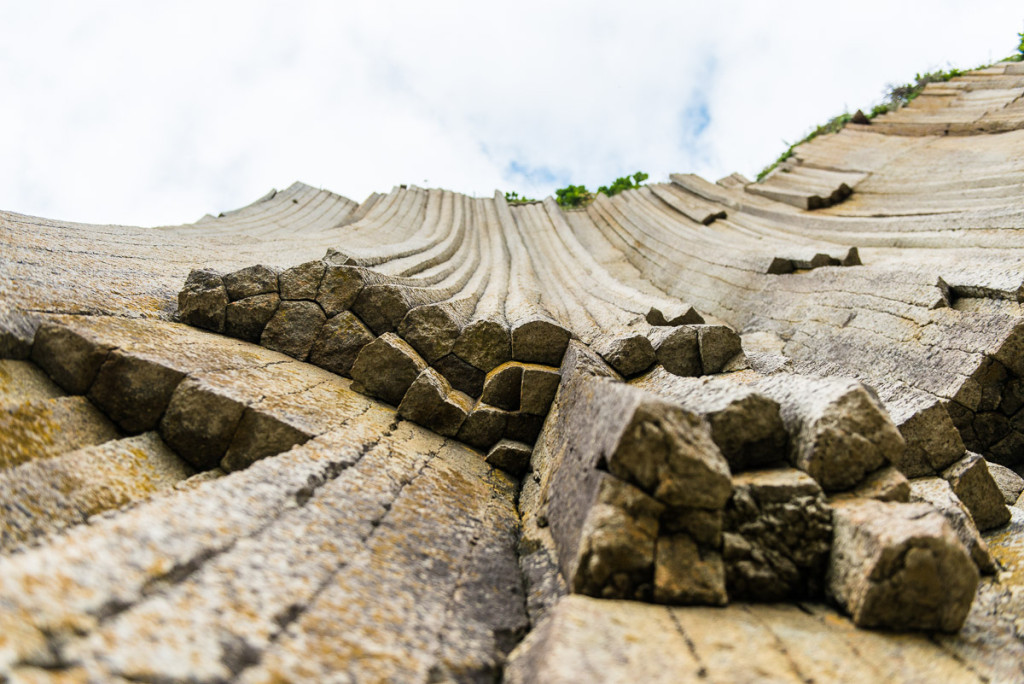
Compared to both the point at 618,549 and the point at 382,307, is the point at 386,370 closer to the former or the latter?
the point at 382,307

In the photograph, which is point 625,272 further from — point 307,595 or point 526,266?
point 307,595

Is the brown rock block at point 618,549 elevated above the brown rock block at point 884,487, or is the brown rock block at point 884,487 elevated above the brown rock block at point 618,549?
the brown rock block at point 884,487

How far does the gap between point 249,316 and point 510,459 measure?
1387 millimetres

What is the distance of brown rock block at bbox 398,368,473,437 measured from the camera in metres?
2.30

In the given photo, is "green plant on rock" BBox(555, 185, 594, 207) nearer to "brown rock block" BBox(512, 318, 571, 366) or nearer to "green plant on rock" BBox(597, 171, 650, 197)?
"green plant on rock" BBox(597, 171, 650, 197)

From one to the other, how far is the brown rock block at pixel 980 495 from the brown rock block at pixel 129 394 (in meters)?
2.86

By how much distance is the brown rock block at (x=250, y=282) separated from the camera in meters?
2.59

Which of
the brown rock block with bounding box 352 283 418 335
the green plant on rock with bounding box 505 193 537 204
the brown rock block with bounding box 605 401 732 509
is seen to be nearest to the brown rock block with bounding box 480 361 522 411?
the brown rock block with bounding box 352 283 418 335

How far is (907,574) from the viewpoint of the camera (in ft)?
4.26

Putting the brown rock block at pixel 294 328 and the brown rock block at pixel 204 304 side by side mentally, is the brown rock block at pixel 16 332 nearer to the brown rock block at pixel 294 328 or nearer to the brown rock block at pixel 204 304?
the brown rock block at pixel 204 304

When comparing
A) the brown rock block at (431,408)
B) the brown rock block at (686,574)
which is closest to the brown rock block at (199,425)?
the brown rock block at (431,408)

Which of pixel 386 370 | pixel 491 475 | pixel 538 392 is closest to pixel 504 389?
pixel 538 392

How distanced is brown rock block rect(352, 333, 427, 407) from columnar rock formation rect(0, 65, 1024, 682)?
13mm

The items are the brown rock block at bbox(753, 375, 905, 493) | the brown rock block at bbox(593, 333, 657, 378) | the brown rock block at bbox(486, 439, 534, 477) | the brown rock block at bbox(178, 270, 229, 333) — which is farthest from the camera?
the brown rock block at bbox(178, 270, 229, 333)
